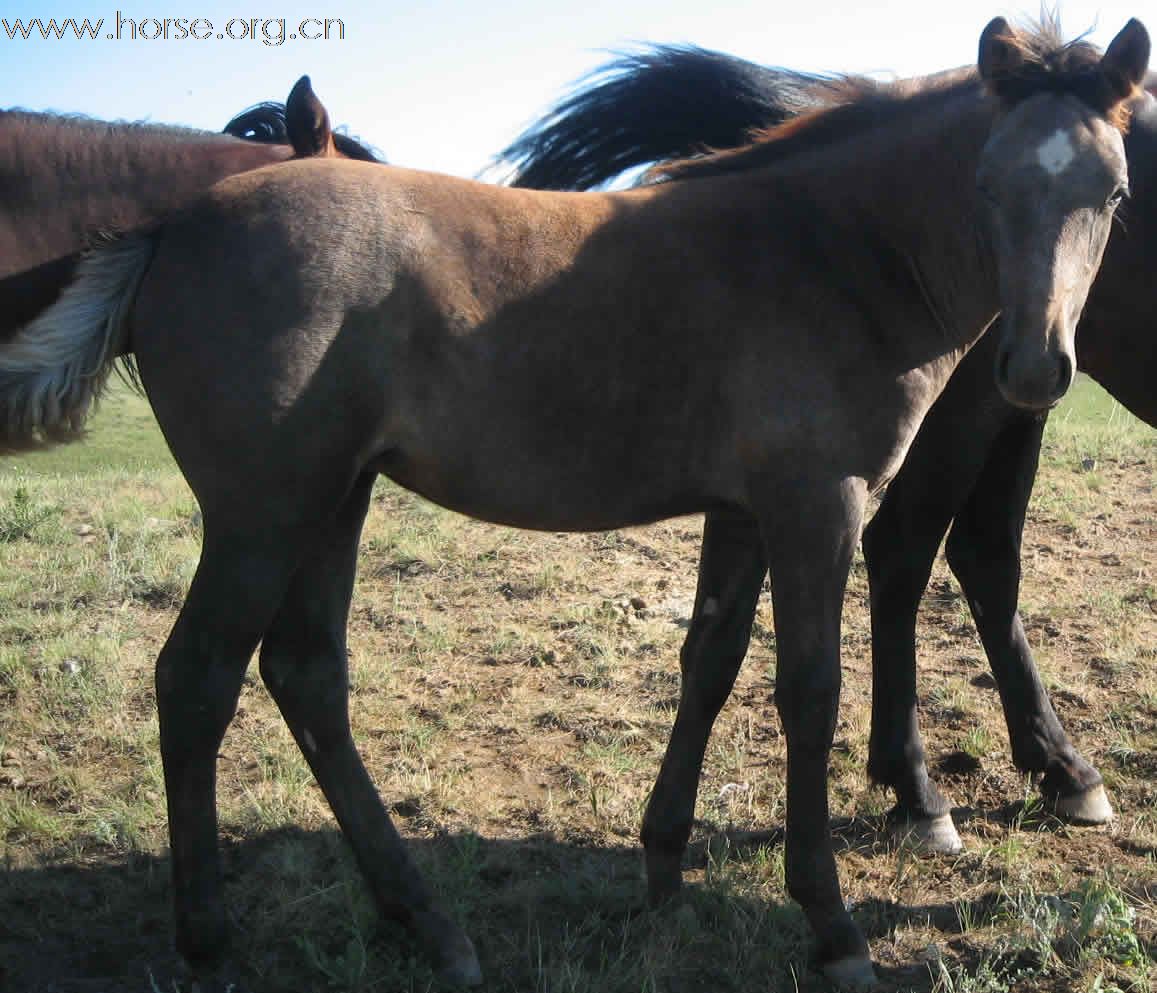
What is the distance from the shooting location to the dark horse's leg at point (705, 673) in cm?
342

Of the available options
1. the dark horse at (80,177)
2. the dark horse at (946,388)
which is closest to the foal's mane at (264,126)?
the dark horse at (80,177)

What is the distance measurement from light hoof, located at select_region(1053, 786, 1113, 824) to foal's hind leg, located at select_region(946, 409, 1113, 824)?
0.24 feet

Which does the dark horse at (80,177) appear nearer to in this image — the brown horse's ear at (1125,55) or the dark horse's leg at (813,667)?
the dark horse's leg at (813,667)

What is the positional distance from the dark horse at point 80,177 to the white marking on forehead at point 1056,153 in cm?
263

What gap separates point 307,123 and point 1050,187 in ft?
9.08

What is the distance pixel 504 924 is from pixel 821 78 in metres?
2.90

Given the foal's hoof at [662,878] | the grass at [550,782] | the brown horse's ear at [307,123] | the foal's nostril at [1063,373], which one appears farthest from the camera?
the brown horse's ear at [307,123]

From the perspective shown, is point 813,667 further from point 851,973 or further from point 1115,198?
point 1115,198

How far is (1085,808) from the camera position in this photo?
3.96 metres

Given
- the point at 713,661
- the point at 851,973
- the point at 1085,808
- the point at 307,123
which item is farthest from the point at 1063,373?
the point at 307,123

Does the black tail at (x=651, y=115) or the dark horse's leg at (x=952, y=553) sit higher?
the black tail at (x=651, y=115)

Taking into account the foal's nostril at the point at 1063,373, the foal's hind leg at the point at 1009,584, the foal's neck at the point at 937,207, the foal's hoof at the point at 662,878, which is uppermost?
the foal's neck at the point at 937,207

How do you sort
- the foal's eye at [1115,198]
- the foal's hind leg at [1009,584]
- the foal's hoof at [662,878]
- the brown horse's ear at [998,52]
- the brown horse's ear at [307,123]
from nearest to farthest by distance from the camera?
1. the foal's eye at [1115,198]
2. the brown horse's ear at [998,52]
3. the foal's hoof at [662,878]
4. the foal's hind leg at [1009,584]
5. the brown horse's ear at [307,123]

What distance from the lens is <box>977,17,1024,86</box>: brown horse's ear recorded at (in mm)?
2852
